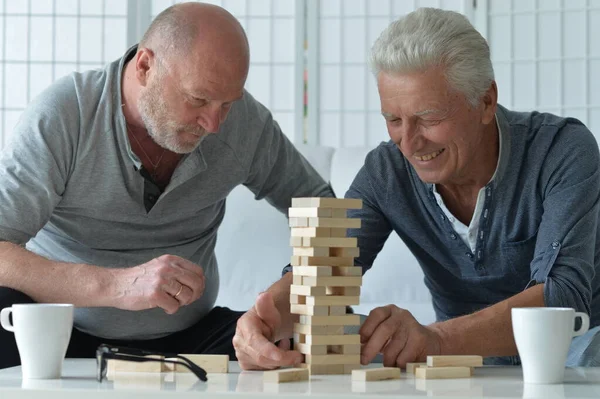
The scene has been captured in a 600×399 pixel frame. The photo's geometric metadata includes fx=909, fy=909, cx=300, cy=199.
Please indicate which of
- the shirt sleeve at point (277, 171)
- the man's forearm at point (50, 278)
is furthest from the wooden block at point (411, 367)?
the shirt sleeve at point (277, 171)

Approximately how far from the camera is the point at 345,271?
4.85ft

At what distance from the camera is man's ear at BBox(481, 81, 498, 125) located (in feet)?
6.56

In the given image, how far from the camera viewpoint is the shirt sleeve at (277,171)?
7.86 ft

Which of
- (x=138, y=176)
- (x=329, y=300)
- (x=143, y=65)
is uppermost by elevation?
(x=143, y=65)

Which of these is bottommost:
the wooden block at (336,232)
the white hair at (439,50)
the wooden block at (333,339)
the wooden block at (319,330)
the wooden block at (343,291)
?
the wooden block at (333,339)

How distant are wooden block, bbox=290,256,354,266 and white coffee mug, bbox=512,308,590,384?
0.29 m

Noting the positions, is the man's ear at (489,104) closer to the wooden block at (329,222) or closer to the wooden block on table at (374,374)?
the wooden block at (329,222)

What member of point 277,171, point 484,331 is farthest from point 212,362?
point 277,171

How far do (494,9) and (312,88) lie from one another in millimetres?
879

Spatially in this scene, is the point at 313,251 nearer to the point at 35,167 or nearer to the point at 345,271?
the point at 345,271

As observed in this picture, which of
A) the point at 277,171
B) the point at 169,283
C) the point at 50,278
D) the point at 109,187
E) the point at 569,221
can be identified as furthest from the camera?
the point at 277,171

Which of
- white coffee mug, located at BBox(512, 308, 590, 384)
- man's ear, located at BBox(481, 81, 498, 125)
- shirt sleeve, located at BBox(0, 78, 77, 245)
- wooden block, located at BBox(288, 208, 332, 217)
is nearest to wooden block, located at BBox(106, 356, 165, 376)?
wooden block, located at BBox(288, 208, 332, 217)

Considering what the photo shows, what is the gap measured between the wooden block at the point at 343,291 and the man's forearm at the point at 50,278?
61 centimetres

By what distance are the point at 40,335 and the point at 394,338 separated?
601 mm
